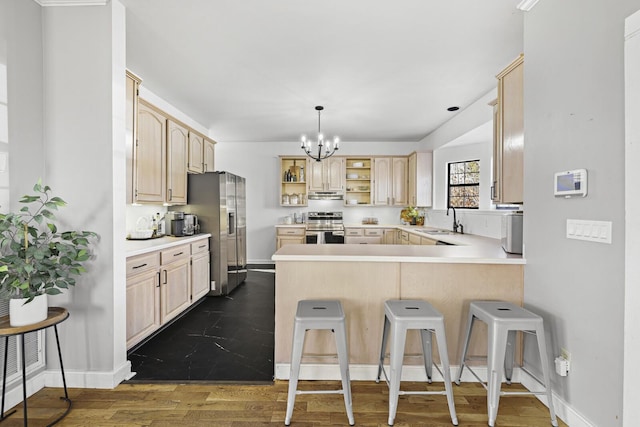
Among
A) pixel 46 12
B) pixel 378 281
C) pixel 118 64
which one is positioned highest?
pixel 46 12

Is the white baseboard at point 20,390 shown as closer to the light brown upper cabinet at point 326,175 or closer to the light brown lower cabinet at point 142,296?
the light brown lower cabinet at point 142,296

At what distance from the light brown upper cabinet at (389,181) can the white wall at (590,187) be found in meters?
3.90

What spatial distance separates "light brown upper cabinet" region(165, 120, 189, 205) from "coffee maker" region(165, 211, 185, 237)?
170 millimetres

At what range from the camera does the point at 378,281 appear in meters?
2.16

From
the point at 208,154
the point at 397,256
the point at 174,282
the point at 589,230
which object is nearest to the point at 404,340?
the point at 397,256

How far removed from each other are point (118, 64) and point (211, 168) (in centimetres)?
287

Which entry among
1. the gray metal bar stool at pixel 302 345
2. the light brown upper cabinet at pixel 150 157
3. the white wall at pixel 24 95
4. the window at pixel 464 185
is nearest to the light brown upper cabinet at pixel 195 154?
the light brown upper cabinet at pixel 150 157

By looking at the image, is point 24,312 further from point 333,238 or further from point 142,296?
point 333,238

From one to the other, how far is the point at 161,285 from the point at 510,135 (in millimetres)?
3363

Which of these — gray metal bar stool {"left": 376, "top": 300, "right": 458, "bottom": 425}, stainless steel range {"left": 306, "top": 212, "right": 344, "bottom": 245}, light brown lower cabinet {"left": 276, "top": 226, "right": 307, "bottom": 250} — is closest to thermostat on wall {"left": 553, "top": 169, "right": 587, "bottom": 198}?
gray metal bar stool {"left": 376, "top": 300, "right": 458, "bottom": 425}

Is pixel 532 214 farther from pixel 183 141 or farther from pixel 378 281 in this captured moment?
pixel 183 141

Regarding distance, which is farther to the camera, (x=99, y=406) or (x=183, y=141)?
(x=183, y=141)

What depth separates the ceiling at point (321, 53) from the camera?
7.09 ft
